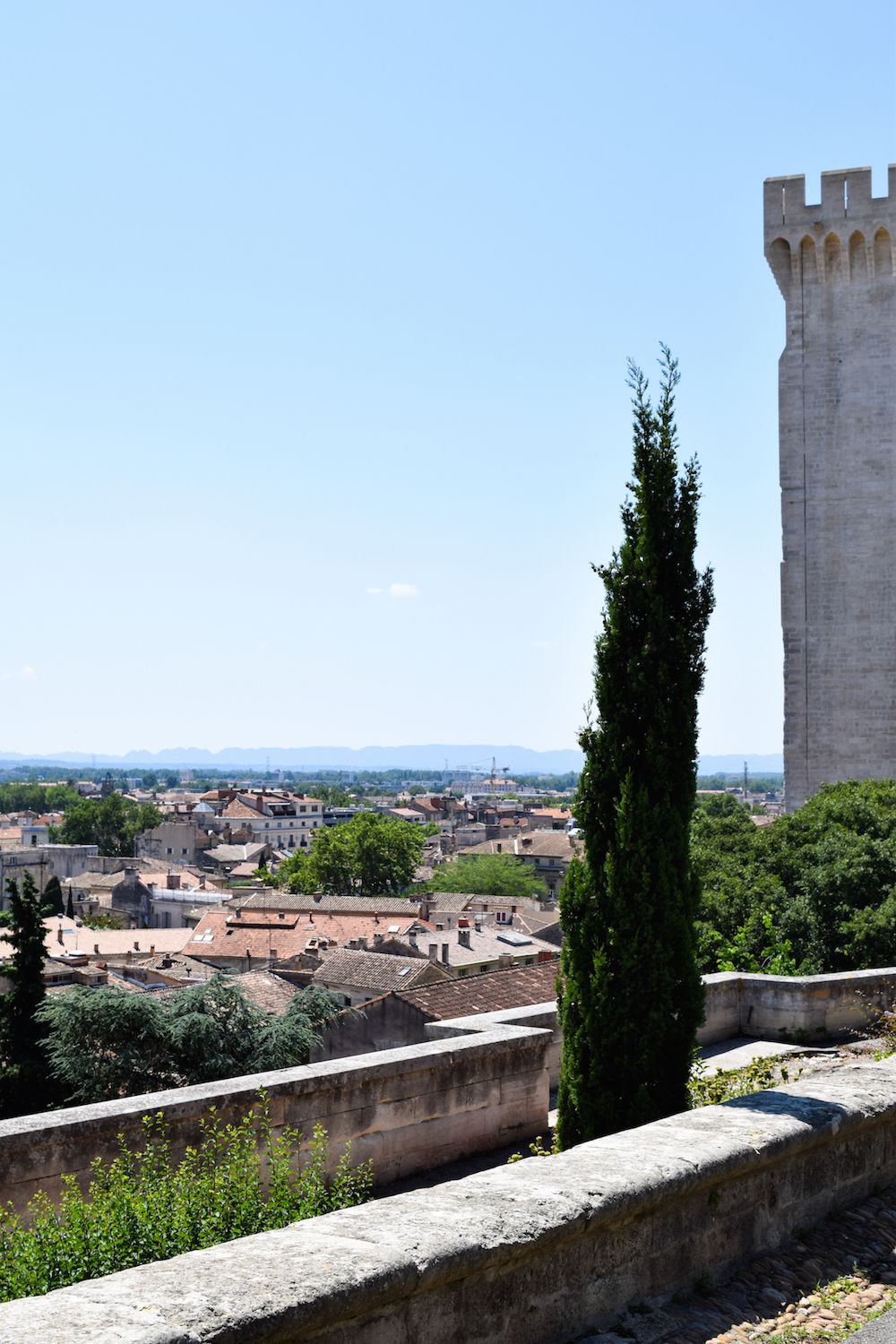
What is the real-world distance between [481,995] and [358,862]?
81257mm

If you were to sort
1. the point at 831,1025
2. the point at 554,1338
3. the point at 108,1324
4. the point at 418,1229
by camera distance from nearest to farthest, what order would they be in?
the point at 108,1324, the point at 418,1229, the point at 554,1338, the point at 831,1025

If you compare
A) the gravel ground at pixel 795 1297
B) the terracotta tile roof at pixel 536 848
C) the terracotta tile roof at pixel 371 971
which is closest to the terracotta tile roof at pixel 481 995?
the gravel ground at pixel 795 1297

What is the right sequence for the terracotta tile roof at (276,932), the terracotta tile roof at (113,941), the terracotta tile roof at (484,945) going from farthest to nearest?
the terracotta tile roof at (113,941) < the terracotta tile roof at (276,932) < the terracotta tile roof at (484,945)

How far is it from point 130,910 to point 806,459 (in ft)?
245

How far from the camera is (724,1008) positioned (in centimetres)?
1042

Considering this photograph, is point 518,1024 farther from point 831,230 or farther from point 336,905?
point 336,905

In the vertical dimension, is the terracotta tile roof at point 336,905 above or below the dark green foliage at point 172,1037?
below

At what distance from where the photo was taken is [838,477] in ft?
103

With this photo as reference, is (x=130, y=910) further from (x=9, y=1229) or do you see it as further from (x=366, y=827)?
(x=9, y=1229)

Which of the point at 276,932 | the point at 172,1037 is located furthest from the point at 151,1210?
the point at 276,932

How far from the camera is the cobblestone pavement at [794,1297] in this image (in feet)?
13.3

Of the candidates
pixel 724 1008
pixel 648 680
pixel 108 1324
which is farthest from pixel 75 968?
pixel 108 1324

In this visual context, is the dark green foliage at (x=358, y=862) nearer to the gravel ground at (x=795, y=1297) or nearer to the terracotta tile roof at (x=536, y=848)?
the terracotta tile roof at (x=536, y=848)

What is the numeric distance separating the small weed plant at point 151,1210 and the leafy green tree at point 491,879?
85758 millimetres
